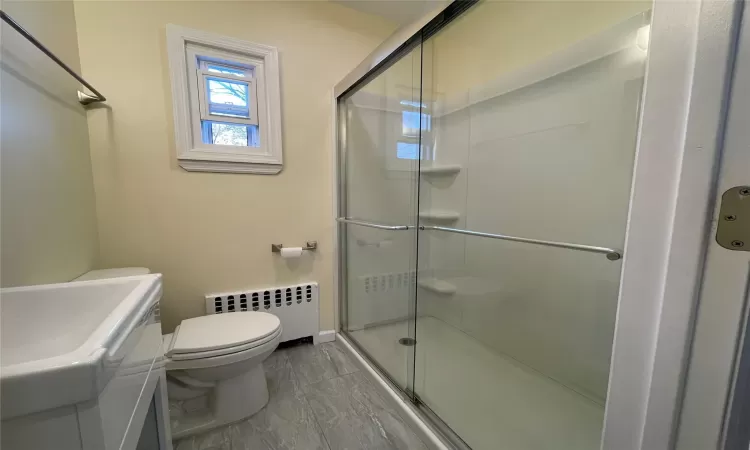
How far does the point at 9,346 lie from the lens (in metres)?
0.60

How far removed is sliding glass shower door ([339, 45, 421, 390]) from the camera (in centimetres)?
159

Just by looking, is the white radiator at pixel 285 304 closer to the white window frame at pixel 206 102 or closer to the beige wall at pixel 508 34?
the white window frame at pixel 206 102

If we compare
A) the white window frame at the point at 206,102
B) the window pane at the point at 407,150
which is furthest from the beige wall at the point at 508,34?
the white window frame at the point at 206,102

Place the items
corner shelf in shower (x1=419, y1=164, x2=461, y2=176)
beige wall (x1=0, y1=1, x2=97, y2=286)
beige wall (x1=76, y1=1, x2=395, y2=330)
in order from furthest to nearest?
corner shelf in shower (x1=419, y1=164, x2=461, y2=176) → beige wall (x1=76, y1=1, x2=395, y2=330) → beige wall (x1=0, y1=1, x2=97, y2=286)

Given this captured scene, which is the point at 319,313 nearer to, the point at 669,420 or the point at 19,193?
the point at 19,193

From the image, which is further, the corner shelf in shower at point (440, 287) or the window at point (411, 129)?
the corner shelf in shower at point (440, 287)

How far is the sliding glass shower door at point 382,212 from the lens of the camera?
1595 mm

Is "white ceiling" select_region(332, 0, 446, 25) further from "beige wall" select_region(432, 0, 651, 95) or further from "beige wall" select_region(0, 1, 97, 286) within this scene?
"beige wall" select_region(0, 1, 97, 286)

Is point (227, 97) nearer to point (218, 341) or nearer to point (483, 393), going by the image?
point (218, 341)

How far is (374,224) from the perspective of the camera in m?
1.73

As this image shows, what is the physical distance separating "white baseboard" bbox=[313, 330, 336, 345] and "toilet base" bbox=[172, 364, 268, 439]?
629 mm

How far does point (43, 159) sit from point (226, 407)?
1.17 meters

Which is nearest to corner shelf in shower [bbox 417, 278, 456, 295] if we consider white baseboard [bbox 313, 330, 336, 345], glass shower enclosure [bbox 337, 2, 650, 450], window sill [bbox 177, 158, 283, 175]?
glass shower enclosure [bbox 337, 2, 650, 450]

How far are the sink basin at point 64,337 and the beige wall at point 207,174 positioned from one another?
0.85m
